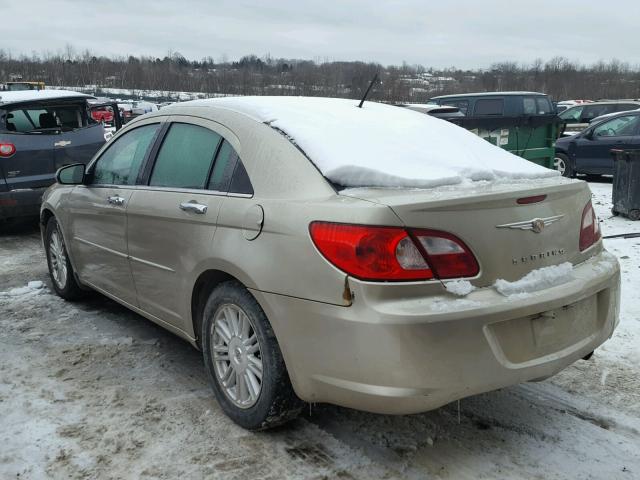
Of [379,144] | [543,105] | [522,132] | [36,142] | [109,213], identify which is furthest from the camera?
[543,105]

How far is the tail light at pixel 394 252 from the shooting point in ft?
7.43

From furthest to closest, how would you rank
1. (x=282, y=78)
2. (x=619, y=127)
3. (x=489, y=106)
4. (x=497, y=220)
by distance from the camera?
(x=282, y=78), (x=489, y=106), (x=619, y=127), (x=497, y=220)

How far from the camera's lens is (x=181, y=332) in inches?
131

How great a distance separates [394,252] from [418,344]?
1.15 ft

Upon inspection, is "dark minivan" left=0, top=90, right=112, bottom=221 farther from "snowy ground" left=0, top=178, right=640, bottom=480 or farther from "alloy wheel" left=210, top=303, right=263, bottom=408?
"alloy wheel" left=210, top=303, right=263, bottom=408

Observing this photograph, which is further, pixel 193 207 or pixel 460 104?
pixel 460 104

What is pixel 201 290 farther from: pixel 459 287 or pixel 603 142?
pixel 603 142

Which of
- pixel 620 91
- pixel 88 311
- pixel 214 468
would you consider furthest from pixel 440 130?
pixel 620 91

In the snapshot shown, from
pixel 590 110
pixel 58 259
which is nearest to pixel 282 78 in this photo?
pixel 590 110

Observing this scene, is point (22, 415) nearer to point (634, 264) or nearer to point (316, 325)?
point (316, 325)

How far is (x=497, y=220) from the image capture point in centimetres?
243

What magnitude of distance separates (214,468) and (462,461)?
41.9 inches

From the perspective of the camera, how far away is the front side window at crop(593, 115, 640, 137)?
11.6 m

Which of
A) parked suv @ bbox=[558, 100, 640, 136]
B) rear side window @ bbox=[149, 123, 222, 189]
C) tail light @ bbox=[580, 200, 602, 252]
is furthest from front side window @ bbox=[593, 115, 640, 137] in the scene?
rear side window @ bbox=[149, 123, 222, 189]
